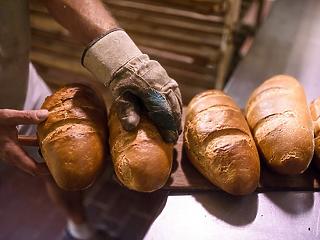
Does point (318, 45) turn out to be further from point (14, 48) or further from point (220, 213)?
point (14, 48)

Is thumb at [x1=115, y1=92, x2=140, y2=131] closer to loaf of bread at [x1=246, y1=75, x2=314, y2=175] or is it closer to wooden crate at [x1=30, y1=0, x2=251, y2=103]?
loaf of bread at [x1=246, y1=75, x2=314, y2=175]

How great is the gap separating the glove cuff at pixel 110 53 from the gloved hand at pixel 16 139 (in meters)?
0.18

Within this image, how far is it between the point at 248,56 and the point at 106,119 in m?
0.84

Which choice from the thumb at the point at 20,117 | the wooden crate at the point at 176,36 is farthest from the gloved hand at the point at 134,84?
the wooden crate at the point at 176,36

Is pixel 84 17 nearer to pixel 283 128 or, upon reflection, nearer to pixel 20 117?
pixel 20 117

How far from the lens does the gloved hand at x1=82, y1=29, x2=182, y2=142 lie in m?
0.95

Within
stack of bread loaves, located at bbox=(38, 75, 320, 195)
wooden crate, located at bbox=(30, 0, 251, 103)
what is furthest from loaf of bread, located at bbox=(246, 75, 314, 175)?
wooden crate, located at bbox=(30, 0, 251, 103)

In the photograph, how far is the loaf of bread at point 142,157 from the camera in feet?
2.94

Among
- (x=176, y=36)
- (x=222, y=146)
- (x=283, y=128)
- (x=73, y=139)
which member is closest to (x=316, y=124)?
Result: (x=283, y=128)

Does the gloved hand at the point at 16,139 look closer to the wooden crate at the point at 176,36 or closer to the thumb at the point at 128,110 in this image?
the thumb at the point at 128,110

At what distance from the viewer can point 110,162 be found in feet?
3.41

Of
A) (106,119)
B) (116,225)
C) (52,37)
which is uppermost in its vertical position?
(106,119)

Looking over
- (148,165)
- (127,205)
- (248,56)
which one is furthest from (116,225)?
(148,165)

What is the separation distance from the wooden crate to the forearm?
2.80ft
